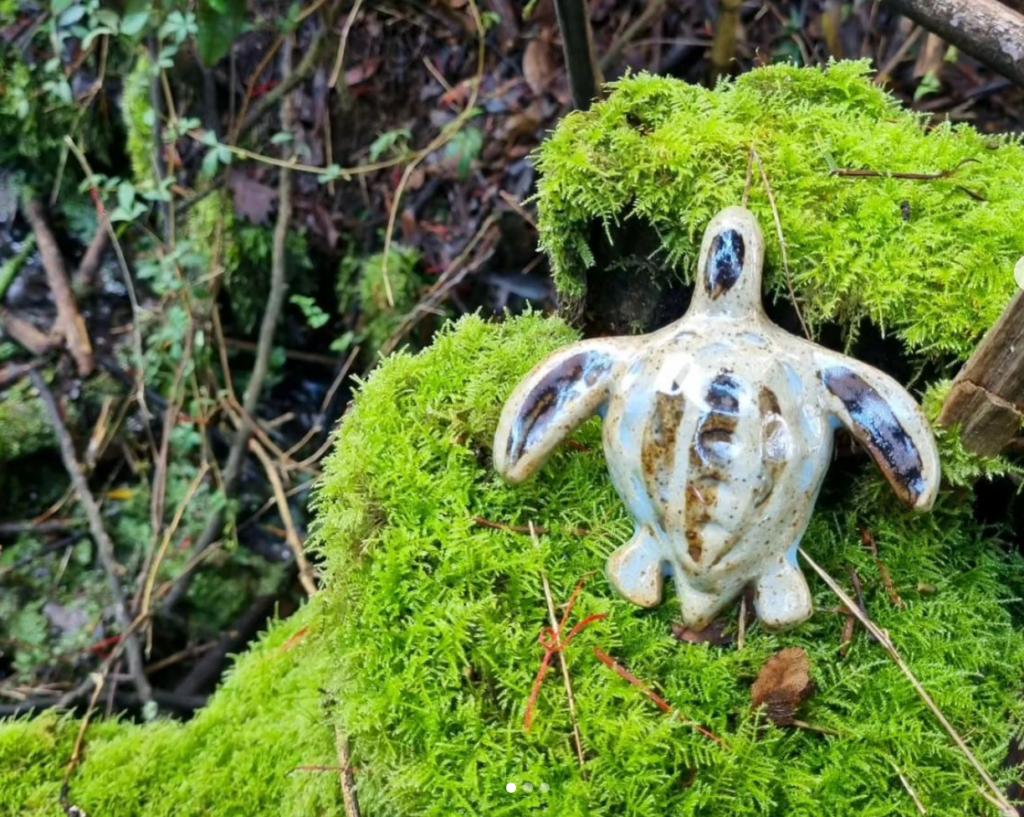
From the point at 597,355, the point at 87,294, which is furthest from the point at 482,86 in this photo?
the point at 597,355

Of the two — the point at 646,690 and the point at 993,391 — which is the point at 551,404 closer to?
the point at 646,690

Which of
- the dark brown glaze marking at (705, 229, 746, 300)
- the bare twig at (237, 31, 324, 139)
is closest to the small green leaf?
the bare twig at (237, 31, 324, 139)

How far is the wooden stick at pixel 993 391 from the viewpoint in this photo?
1192mm

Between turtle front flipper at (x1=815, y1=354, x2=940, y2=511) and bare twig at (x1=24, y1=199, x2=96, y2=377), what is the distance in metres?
2.81

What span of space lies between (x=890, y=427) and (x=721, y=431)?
255 mm

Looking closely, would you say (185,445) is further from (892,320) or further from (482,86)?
(892,320)

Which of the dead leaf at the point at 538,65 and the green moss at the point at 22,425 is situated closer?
the green moss at the point at 22,425

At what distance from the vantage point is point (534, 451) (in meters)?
1.36

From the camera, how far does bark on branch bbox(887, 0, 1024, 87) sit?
1.49 meters

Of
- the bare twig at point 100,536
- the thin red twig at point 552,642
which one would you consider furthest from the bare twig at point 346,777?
the bare twig at point 100,536

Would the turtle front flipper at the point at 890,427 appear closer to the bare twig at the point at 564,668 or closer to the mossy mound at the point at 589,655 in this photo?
the mossy mound at the point at 589,655

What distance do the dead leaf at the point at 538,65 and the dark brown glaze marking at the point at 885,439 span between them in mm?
2201

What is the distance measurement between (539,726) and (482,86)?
2.63 m

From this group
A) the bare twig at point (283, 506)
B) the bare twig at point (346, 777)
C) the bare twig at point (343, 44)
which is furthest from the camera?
the bare twig at point (343, 44)
